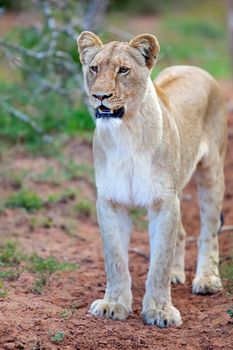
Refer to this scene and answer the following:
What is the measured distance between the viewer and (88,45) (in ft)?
14.8

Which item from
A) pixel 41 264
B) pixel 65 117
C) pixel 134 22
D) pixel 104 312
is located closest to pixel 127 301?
pixel 104 312

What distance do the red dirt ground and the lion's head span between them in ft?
3.50

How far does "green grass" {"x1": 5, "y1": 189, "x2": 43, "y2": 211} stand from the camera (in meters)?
6.46

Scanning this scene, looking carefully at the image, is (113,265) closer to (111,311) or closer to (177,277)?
(111,311)

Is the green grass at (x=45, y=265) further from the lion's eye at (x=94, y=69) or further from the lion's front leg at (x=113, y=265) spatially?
the lion's eye at (x=94, y=69)

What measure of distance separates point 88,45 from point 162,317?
1.47 metres

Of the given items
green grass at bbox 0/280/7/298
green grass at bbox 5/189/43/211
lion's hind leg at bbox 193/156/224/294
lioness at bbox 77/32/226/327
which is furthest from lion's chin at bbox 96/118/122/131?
green grass at bbox 5/189/43/211

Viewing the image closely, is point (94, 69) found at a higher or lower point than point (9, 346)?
higher

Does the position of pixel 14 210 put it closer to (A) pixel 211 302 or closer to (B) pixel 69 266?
(B) pixel 69 266

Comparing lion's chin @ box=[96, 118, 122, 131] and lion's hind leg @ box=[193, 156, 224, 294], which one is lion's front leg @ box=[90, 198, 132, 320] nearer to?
lion's chin @ box=[96, 118, 122, 131]

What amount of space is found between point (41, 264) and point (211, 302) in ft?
3.60

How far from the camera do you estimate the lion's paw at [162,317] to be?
4.40 m

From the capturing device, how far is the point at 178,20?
17.0 m

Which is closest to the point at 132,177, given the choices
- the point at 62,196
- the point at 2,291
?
the point at 2,291
